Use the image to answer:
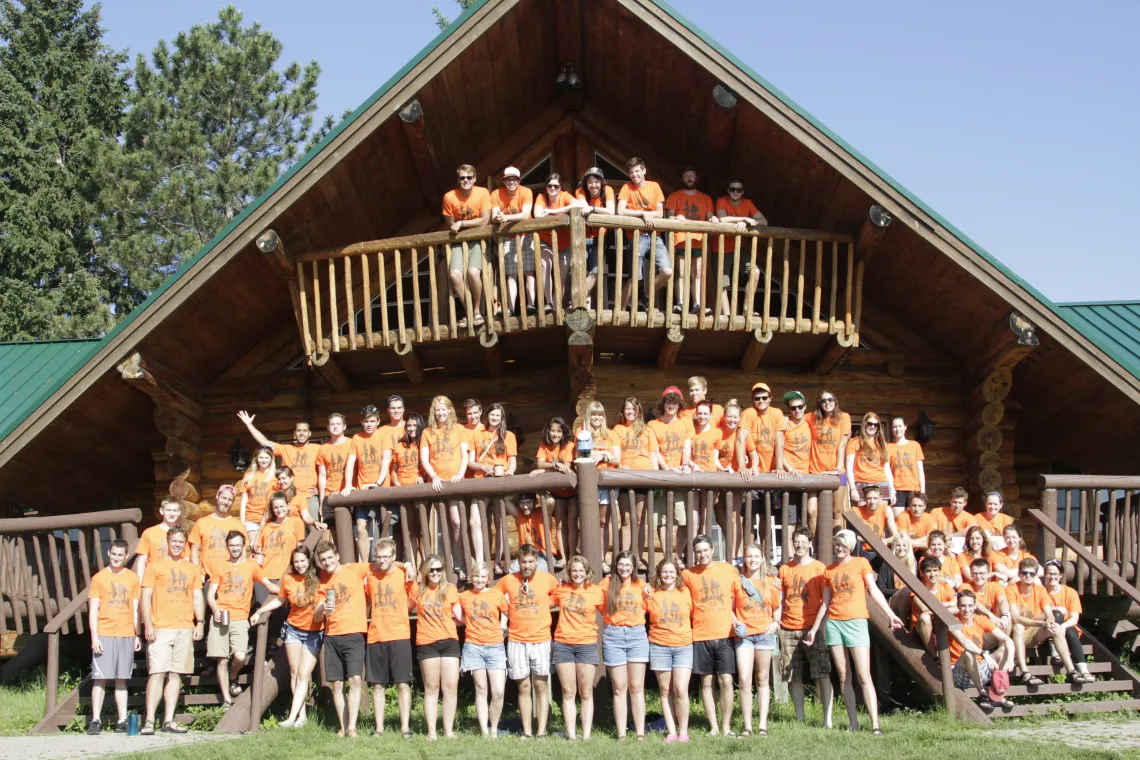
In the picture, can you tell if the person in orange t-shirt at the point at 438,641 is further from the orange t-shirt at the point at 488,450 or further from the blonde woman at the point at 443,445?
the orange t-shirt at the point at 488,450

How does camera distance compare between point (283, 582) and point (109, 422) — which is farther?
point (109, 422)

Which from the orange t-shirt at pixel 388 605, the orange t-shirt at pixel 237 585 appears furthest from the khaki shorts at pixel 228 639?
the orange t-shirt at pixel 388 605

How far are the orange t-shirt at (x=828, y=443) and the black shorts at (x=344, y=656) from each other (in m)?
5.11

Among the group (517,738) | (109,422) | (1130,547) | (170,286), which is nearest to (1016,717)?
(1130,547)

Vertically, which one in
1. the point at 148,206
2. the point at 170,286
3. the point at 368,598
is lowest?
the point at 368,598

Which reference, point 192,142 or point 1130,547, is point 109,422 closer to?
point 1130,547

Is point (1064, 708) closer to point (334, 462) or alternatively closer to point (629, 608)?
point (629, 608)

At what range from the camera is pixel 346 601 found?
36.6ft

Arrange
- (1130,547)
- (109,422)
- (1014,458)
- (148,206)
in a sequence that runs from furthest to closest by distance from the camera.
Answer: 1. (148,206)
2. (1014,458)
3. (109,422)
4. (1130,547)

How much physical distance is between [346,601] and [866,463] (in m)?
5.61

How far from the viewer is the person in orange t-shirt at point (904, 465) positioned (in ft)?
44.4

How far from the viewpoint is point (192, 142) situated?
3281cm

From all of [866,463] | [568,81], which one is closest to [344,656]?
[866,463]

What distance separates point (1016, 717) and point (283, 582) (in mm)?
6476
